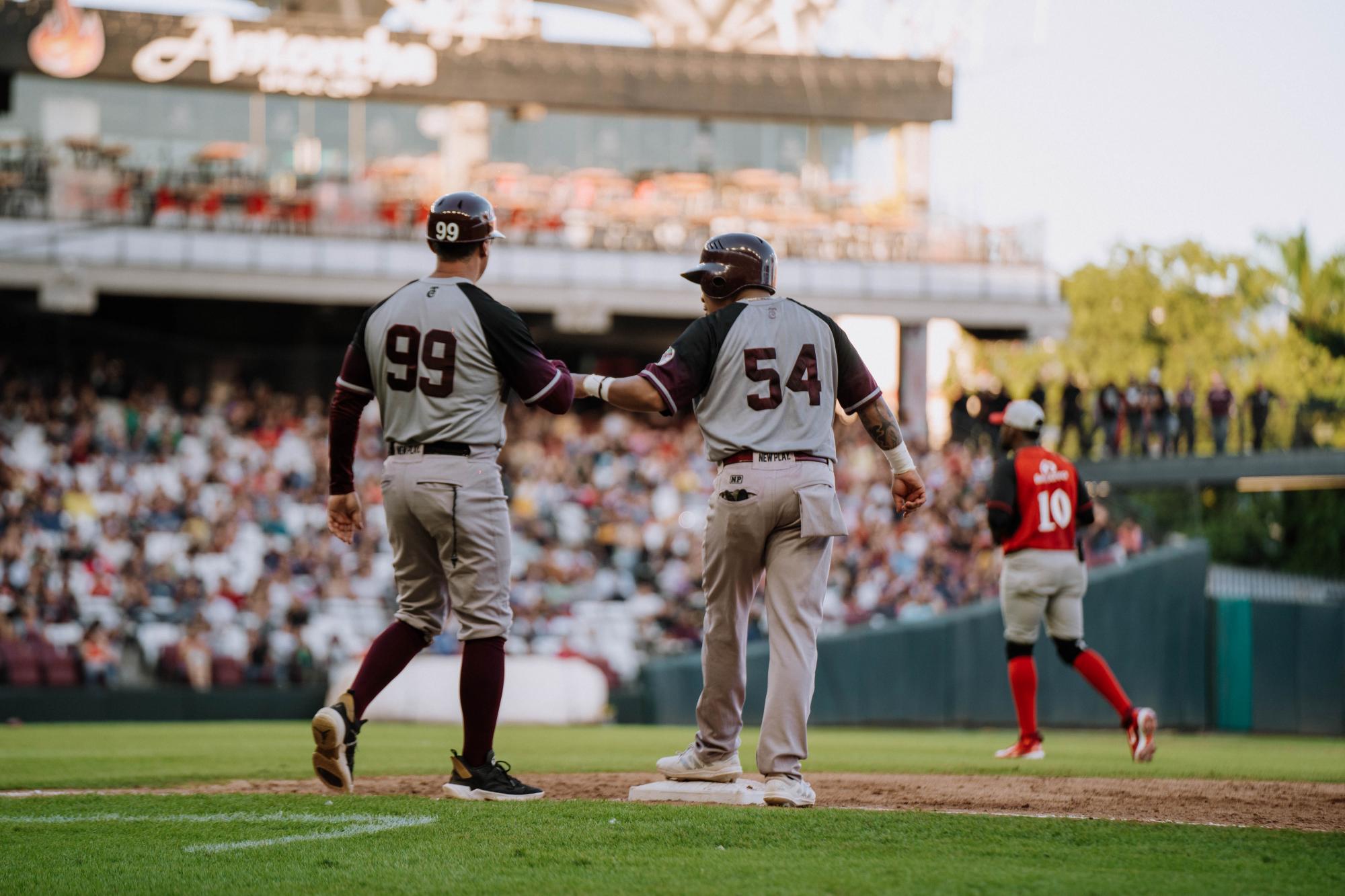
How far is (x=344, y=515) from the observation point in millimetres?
5855

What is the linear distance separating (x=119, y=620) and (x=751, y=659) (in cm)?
769

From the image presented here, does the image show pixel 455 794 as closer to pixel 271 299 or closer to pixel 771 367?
pixel 771 367

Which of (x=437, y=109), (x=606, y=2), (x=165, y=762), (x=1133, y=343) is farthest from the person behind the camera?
(x=1133, y=343)

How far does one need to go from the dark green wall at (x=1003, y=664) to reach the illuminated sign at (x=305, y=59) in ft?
61.1

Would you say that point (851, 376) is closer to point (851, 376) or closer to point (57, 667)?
point (851, 376)

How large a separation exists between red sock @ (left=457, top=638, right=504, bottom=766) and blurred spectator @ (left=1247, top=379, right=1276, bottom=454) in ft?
68.3

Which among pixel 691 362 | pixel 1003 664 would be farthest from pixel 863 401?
pixel 1003 664

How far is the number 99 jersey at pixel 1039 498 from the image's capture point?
8984 millimetres

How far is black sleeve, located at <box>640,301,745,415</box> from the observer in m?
5.43

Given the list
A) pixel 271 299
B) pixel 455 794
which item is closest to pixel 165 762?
pixel 455 794

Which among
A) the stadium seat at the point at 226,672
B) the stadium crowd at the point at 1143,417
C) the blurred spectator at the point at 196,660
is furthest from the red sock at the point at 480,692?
the stadium crowd at the point at 1143,417

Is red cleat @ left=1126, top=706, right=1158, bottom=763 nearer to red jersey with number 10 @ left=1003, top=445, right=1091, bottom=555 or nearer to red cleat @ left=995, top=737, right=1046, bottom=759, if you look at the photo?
red cleat @ left=995, top=737, right=1046, bottom=759

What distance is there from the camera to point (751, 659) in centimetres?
1670

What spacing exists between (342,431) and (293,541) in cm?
1638
